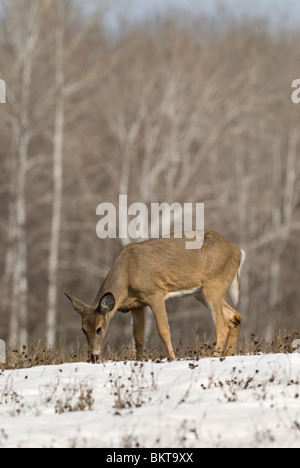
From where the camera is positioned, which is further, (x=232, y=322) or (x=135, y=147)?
(x=135, y=147)

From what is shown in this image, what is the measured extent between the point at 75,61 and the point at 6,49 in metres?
3.55

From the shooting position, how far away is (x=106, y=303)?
11.0 metres

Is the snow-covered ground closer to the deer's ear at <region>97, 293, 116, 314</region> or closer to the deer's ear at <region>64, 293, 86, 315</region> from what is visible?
the deer's ear at <region>97, 293, 116, 314</region>

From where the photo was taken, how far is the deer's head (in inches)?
427

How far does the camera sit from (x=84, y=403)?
765 cm

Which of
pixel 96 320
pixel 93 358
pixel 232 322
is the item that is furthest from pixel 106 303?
pixel 232 322

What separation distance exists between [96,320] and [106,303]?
232mm

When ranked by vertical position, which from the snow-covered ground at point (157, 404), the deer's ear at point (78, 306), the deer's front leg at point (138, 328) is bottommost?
the snow-covered ground at point (157, 404)

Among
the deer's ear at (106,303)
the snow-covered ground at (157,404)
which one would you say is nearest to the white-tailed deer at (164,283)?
the deer's ear at (106,303)

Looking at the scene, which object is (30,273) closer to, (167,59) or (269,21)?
(167,59)

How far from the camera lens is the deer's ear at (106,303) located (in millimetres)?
10901

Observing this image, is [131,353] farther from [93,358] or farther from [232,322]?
[232,322]

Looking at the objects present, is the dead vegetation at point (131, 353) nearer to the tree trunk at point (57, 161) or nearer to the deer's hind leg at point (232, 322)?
the deer's hind leg at point (232, 322)

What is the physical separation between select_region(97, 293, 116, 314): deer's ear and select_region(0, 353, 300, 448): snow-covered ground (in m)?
1.40
